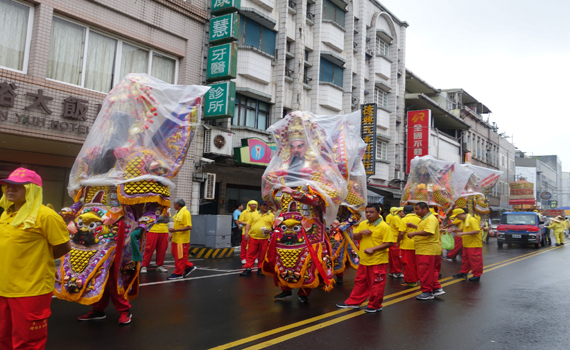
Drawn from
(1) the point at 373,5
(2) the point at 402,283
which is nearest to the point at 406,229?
(2) the point at 402,283

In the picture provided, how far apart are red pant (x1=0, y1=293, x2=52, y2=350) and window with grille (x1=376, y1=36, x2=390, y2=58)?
26.2 m

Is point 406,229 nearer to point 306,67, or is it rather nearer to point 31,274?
point 31,274

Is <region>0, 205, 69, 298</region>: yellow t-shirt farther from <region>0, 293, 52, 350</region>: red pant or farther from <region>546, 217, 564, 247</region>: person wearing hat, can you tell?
<region>546, 217, 564, 247</region>: person wearing hat

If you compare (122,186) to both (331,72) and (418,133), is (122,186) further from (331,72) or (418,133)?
(418,133)

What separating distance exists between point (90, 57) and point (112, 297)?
9497 mm

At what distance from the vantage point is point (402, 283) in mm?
9016

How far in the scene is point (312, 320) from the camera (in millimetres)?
5598

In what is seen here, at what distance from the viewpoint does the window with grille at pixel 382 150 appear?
27.5 m

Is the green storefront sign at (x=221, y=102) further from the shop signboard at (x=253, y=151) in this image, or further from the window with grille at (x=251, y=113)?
the window with grille at (x=251, y=113)

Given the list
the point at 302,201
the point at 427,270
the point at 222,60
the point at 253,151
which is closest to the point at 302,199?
the point at 302,201

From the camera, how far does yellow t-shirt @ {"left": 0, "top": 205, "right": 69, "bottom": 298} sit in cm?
330

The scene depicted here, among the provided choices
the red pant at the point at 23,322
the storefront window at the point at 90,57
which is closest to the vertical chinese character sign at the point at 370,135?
the storefront window at the point at 90,57

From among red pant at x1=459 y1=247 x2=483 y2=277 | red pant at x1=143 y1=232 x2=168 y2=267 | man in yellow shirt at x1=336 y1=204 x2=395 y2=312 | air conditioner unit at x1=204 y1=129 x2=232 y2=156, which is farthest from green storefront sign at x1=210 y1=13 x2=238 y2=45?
man in yellow shirt at x1=336 y1=204 x2=395 y2=312

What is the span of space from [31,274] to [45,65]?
9587 mm
